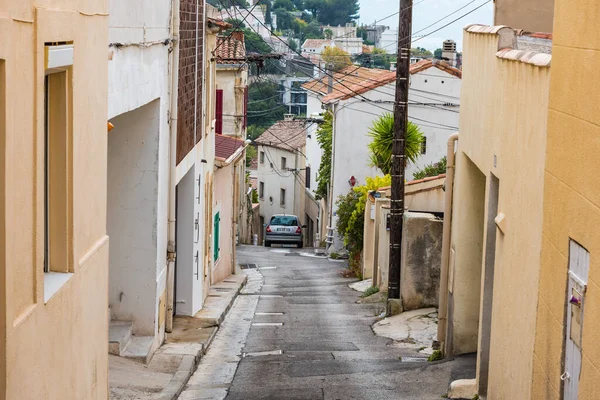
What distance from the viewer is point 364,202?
1154 inches

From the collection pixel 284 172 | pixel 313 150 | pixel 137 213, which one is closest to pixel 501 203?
pixel 137 213

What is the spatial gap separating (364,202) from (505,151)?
19329 mm

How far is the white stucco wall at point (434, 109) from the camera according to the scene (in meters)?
40.4

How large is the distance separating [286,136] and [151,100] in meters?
50.3

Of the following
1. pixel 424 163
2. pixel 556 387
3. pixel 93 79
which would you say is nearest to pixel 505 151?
pixel 556 387

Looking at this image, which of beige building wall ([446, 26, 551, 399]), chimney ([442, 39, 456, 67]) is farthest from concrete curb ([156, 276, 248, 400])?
chimney ([442, 39, 456, 67])

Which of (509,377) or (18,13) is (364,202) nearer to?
(509,377)

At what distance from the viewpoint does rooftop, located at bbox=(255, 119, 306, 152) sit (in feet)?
199

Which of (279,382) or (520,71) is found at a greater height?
(520,71)

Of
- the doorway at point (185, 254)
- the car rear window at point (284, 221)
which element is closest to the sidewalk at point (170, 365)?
the doorway at point (185, 254)

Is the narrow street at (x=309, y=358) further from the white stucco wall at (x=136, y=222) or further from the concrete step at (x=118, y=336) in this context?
the white stucco wall at (x=136, y=222)

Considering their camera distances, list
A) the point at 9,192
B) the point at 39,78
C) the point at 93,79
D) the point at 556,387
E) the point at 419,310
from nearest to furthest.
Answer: the point at 9,192, the point at 39,78, the point at 556,387, the point at 93,79, the point at 419,310

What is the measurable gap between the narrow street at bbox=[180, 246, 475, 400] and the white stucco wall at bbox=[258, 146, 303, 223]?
37.8m

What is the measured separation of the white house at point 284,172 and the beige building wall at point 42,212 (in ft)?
160
